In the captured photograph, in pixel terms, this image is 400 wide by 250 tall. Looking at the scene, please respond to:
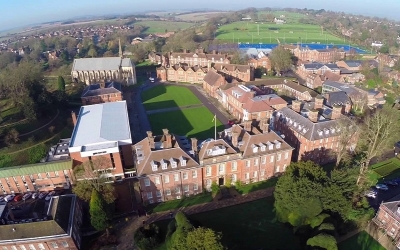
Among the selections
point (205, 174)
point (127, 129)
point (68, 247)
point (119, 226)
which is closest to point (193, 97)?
point (127, 129)

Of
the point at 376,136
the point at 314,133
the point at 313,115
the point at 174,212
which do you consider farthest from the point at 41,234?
the point at 376,136

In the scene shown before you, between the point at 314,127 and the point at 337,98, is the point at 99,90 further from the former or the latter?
the point at 337,98

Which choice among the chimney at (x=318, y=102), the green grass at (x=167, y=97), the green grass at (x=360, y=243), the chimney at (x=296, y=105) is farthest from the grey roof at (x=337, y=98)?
the green grass at (x=360, y=243)

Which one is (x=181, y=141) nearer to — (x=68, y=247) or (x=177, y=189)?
(x=177, y=189)

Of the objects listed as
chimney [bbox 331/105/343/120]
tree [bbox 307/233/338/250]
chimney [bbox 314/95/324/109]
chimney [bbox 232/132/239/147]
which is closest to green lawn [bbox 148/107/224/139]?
chimney [bbox 232/132/239/147]

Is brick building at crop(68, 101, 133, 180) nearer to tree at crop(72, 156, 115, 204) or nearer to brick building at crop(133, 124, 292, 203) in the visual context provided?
tree at crop(72, 156, 115, 204)

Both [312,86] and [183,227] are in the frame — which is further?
[312,86]

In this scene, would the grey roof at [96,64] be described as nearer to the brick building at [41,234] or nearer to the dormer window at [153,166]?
the dormer window at [153,166]
